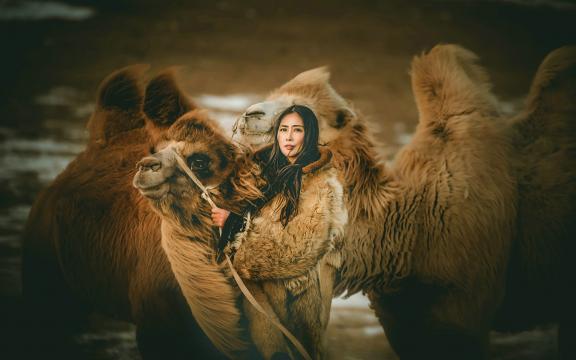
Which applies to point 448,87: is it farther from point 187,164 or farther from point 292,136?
point 187,164

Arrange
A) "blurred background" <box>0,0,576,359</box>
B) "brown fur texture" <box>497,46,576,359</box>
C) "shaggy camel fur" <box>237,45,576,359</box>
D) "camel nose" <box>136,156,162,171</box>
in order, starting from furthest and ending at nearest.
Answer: "blurred background" <box>0,0,576,359</box> → "brown fur texture" <box>497,46,576,359</box> → "shaggy camel fur" <box>237,45,576,359</box> → "camel nose" <box>136,156,162,171</box>

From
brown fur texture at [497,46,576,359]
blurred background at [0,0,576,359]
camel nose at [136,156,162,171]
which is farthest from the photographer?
blurred background at [0,0,576,359]

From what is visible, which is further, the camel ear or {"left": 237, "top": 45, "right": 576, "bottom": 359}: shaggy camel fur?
the camel ear

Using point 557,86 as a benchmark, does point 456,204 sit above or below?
below

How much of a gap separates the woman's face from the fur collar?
38 mm

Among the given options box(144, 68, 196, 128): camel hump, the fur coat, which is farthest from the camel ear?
the fur coat

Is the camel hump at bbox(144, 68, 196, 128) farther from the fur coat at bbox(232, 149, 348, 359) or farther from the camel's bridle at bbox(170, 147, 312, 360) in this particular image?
the fur coat at bbox(232, 149, 348, 359)

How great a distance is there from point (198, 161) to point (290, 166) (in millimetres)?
211

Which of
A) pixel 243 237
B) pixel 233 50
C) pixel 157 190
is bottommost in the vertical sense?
pixel 243 237

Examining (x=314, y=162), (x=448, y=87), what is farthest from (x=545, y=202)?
A: (x=314, y=162)

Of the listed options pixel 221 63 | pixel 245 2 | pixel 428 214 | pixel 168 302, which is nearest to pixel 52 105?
pixel 221 63

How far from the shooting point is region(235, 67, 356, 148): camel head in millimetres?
1601

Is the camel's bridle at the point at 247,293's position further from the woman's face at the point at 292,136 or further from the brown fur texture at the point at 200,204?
the woman's face at the point at 292,136

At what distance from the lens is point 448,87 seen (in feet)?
6.01
